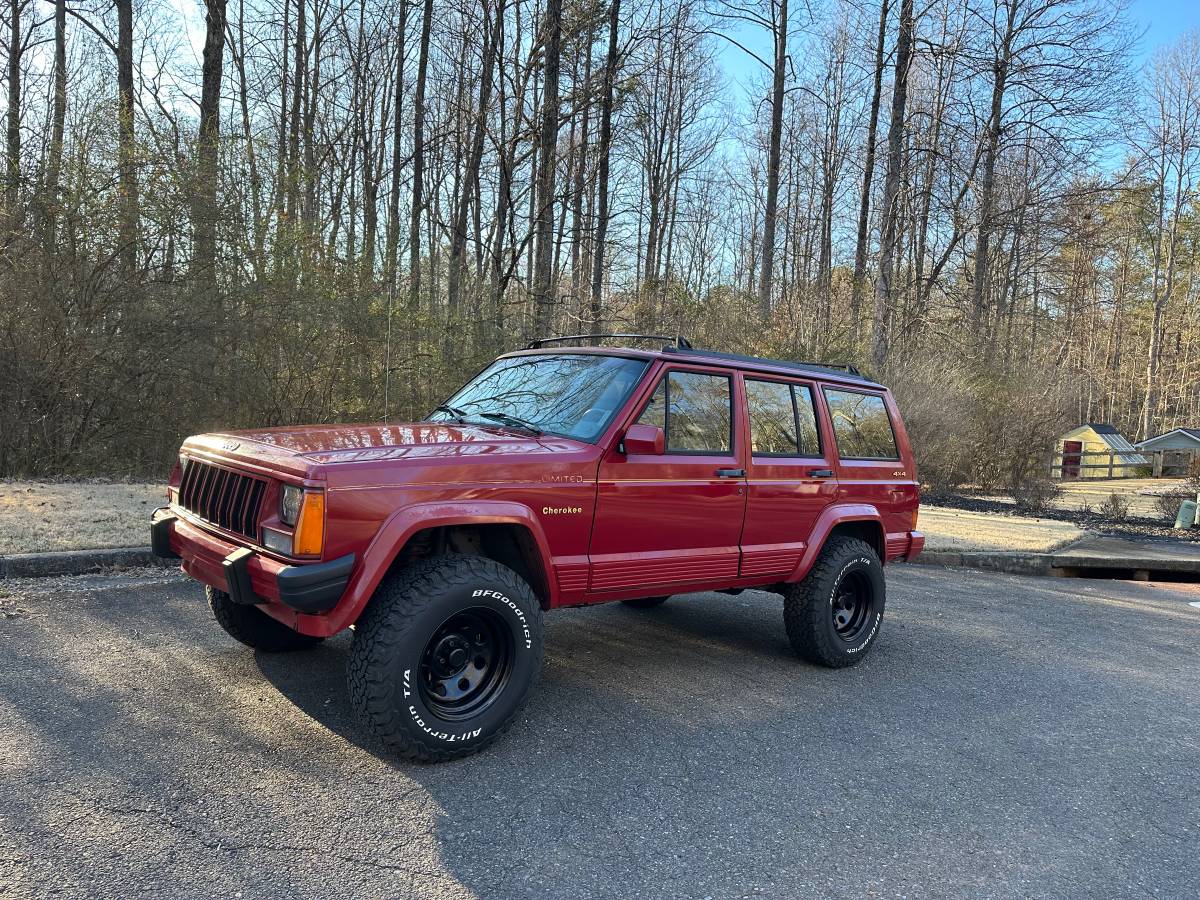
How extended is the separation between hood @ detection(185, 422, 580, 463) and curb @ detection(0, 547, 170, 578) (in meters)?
2.47

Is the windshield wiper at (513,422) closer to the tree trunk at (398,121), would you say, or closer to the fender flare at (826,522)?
the fender flare at (826,522)

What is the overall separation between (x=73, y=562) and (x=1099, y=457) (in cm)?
4203

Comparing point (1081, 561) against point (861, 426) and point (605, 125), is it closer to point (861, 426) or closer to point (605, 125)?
point (861, 426)

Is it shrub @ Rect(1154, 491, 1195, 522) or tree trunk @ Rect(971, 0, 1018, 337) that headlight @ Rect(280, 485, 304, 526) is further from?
tree trunk @ Rect(971, 0, 1018, 337)

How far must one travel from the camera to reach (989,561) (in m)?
9.97

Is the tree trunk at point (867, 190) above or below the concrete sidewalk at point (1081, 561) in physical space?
above

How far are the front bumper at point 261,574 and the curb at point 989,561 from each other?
818cm

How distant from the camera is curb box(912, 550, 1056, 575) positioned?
32.2 ft

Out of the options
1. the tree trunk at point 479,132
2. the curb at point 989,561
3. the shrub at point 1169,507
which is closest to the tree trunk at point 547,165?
the tree trunk at point 479,132

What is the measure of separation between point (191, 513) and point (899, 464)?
183 inches

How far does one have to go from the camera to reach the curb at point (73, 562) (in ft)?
19.6

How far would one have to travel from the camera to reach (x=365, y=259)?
42.9 feet

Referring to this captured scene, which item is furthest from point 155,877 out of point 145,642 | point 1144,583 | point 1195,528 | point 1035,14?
point 1035,14

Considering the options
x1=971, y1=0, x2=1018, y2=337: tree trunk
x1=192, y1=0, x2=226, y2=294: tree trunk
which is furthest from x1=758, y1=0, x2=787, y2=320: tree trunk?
x1=192, y1=0, x2=226, y2=294: tree trunk
